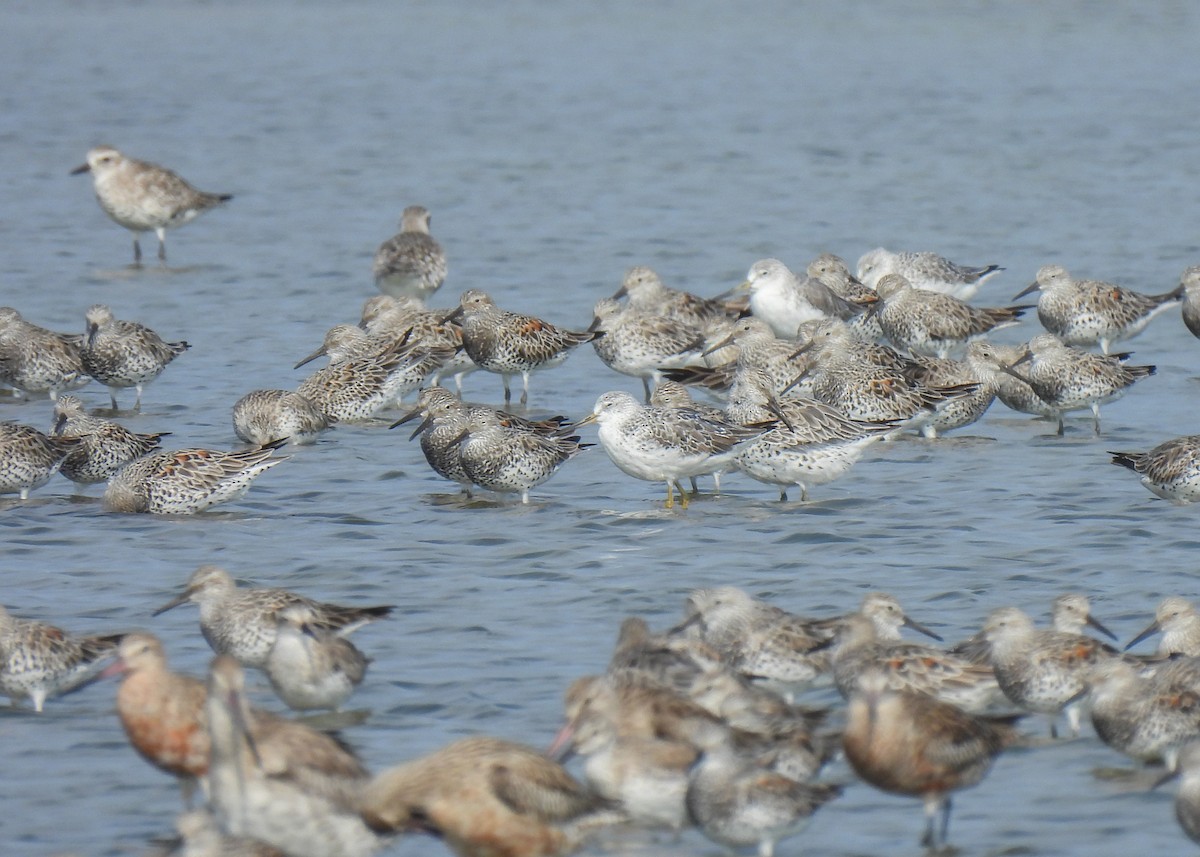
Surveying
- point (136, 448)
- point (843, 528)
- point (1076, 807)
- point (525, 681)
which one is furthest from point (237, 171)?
point (1076, 807)

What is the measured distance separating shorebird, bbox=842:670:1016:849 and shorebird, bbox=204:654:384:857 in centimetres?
193

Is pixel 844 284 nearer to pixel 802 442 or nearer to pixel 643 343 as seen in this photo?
pixel 643 343

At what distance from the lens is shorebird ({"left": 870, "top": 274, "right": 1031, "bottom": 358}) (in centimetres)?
1739

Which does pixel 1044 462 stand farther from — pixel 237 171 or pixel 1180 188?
pixel 237 171

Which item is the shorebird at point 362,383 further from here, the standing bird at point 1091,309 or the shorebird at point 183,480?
the standing bird at point 1091,309

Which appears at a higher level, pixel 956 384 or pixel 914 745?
pixel 914 745

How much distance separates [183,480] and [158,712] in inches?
190

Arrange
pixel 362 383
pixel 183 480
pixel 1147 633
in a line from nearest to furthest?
pixel 1147 633
pixel 183 480
pixel 362 383

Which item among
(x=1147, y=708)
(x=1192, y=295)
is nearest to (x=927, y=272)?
(x=1192, y=295)

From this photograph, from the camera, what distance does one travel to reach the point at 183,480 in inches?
512

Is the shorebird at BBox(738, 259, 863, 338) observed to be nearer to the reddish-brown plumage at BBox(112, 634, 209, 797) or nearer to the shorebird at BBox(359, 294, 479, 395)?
the shorebird at BBox(359, 294, 479, 395)

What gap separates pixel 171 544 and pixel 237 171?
17243 millimetres

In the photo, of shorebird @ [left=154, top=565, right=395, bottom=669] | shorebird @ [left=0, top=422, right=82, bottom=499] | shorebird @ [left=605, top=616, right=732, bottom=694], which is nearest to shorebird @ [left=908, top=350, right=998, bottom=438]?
shorebird @ [left=605, top=616, right=732, bottom=694]

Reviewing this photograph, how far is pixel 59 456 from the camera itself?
13508mm
